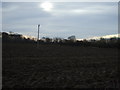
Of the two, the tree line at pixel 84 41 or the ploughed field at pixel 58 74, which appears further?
the tree line at pixel 84 41

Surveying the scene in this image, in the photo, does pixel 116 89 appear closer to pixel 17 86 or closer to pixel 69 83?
pixel 69 83

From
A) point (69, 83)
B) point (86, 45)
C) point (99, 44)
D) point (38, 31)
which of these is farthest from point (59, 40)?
point (69, 83)

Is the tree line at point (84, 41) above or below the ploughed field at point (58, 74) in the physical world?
above

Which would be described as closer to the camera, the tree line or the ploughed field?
the ploughed field

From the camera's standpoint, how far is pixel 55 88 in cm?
544

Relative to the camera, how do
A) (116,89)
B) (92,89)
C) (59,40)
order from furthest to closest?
1. (59,40)
2. (92,89)
3. (116,89)

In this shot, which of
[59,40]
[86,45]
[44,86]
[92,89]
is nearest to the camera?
[92,89]

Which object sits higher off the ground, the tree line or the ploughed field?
the tree line

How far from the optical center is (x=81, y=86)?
19.0ft

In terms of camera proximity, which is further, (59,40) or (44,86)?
(59,40)

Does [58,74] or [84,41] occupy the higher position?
[84,41]

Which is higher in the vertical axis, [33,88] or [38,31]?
[38,31]

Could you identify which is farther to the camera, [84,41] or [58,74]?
[84,41]

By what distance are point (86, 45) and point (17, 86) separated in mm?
40009
